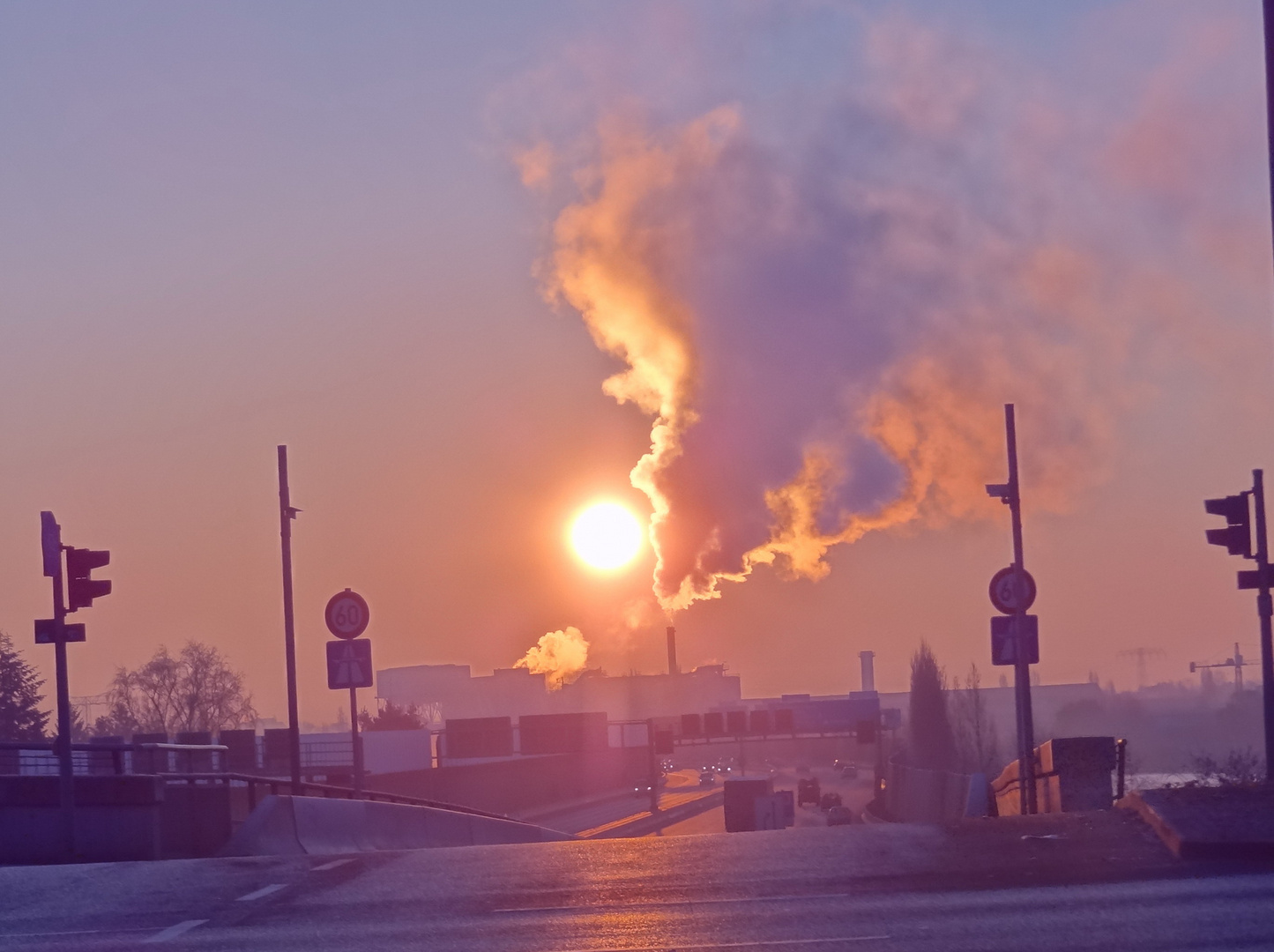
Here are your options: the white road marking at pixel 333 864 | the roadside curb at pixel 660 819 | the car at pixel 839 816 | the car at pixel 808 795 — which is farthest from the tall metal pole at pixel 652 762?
the white road marking at pixel 333 864

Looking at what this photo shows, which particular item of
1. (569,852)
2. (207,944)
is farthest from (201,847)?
(207,944)

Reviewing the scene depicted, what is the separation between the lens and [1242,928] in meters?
9.88

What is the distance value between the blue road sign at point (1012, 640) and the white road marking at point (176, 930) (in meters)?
17.2

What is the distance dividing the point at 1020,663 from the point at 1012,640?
1.38 feet

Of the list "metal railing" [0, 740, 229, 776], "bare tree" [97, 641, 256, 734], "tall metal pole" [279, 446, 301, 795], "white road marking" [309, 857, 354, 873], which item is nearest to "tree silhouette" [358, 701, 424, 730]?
"bare tree" [97, 641, 256, 734]

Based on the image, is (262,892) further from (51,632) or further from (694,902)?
(51,632)

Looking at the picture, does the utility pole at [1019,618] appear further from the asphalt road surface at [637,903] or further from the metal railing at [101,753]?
the metal railing at [101,753]

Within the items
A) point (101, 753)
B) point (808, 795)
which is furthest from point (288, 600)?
point (808, 795)

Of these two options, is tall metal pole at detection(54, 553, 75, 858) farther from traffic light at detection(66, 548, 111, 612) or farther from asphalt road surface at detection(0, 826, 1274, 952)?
asphalt road surface at detection(0, 826, 1274, 952)

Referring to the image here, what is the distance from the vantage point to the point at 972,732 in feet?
371

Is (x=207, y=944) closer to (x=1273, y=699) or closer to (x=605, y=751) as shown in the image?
(x=1273, y=699)

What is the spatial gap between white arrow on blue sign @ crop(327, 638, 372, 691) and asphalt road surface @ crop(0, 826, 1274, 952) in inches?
373

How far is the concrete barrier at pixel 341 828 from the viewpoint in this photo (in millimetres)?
20359

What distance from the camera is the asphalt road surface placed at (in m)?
10.2
